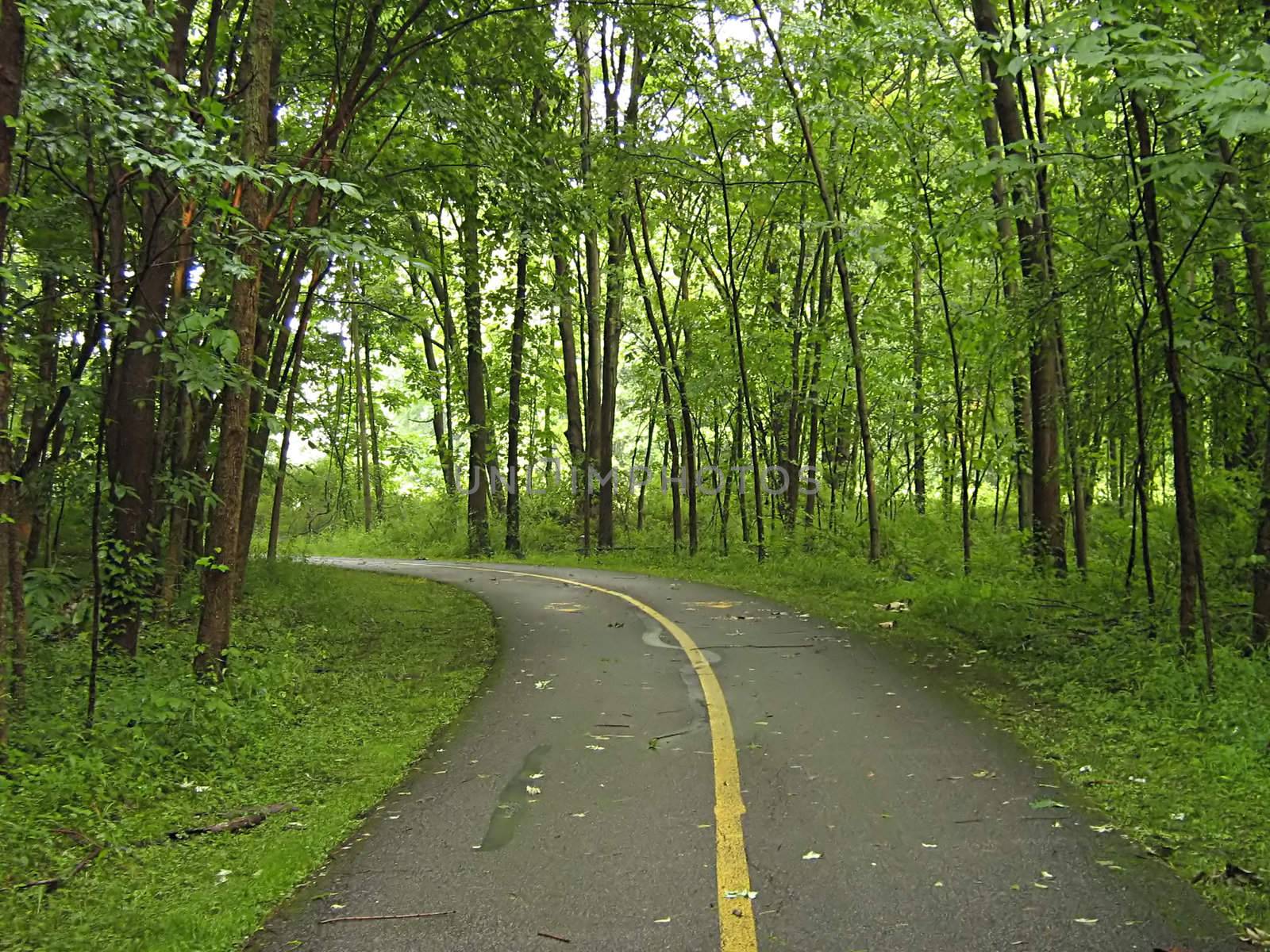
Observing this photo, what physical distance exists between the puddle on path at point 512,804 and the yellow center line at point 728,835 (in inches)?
47.8

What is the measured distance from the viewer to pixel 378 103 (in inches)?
469

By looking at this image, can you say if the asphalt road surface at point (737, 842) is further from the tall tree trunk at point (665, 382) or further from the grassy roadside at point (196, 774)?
the tall tree trunk at point (665, 382)

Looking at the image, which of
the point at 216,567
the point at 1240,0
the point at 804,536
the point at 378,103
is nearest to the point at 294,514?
the point at 804,536

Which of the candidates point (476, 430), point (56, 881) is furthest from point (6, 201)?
point (476, 430)

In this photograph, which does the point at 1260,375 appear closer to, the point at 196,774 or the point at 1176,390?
the point at 1176,390

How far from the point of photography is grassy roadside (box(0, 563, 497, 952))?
4168 mm

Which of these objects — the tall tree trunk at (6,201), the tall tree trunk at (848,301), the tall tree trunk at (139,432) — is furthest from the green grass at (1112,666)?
the tall tree trunk at (139,432)

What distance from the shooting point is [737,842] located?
15.1 feet

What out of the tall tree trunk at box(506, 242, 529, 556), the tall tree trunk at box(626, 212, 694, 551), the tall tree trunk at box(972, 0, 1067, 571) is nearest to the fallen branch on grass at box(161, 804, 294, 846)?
the tall tree trunk at box(972, 0, 1067, 571)

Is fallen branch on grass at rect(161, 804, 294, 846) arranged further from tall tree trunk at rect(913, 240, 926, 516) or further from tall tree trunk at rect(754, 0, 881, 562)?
tall tree trunk at rect(913, 240, 926, 516)

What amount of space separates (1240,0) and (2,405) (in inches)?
423

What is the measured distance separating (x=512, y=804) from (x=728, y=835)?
1.45 meters

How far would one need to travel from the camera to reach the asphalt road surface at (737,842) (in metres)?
3.70

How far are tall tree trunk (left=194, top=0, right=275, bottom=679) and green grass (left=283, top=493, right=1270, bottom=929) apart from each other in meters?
7.27
